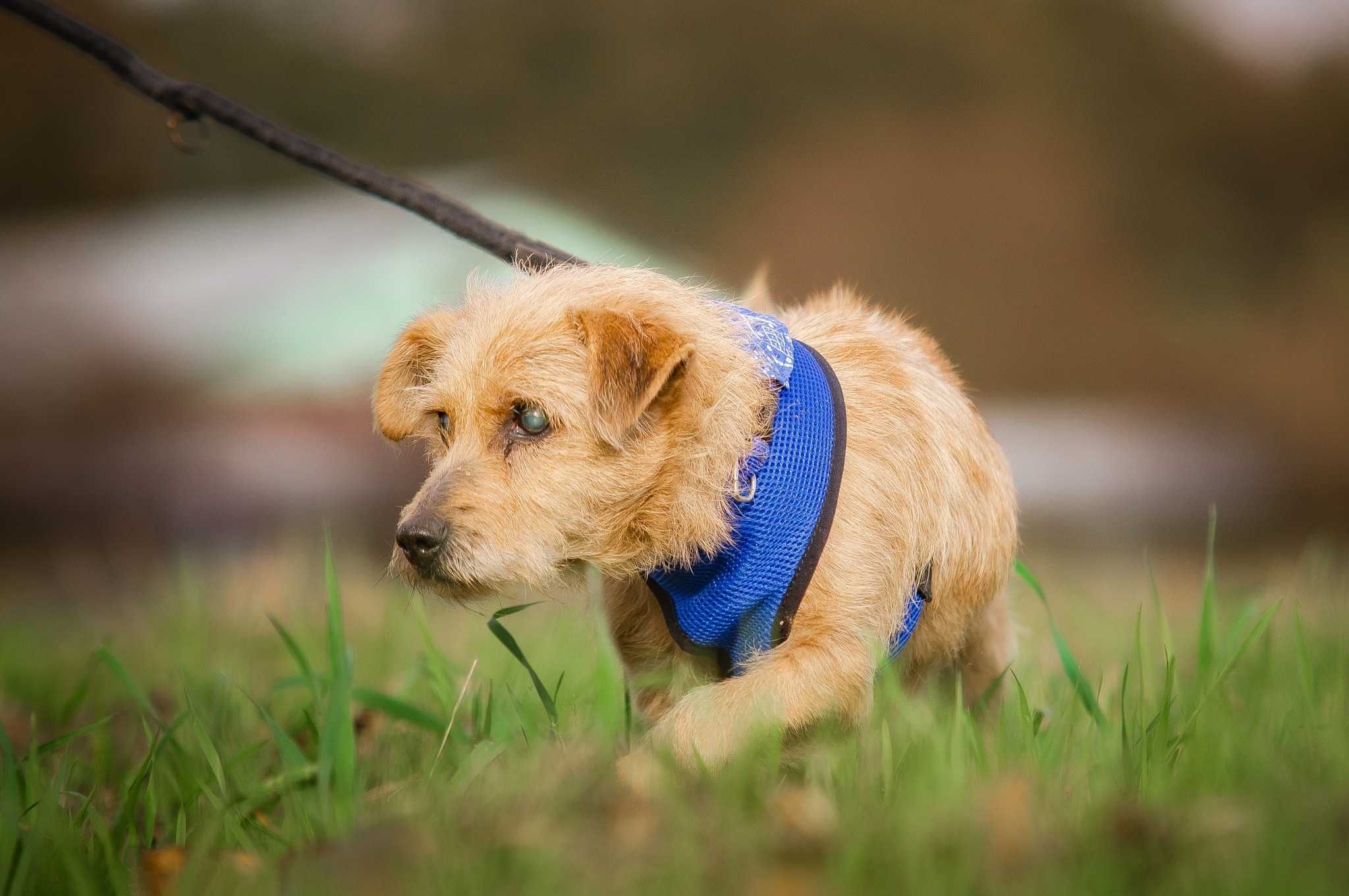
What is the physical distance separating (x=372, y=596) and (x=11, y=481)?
13.5 ft

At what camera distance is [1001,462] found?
10.3 feet

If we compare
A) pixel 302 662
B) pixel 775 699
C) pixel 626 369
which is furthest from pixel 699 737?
pixel 302 662

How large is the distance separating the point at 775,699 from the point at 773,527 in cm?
40

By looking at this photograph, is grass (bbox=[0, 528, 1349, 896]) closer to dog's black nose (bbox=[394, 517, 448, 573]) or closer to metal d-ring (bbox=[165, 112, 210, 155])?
dog's black nose (bbox=[394, 517, 448, 573])

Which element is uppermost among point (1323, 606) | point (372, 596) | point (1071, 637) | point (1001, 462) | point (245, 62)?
point (245, 62)

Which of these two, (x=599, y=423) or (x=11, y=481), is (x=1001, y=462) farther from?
(x=11, y=481)

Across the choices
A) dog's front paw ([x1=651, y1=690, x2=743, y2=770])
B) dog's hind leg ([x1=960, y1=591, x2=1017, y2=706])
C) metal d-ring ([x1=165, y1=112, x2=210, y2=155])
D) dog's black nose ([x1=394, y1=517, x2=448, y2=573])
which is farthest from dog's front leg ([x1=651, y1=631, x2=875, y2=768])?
metal d-ring ([x1=165, y1=112, x2=210, y2=155])

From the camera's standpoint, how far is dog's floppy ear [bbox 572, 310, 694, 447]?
2479 millimetres

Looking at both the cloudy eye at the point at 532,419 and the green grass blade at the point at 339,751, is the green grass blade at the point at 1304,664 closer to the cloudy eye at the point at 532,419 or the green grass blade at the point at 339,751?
the cloudy eye at the point at 532,419

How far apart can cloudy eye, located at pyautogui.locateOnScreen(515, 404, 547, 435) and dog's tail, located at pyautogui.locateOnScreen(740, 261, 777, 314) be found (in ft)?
3.06

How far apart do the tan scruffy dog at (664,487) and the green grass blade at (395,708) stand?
0.28m

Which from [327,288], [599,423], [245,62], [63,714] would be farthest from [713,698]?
[245,62]

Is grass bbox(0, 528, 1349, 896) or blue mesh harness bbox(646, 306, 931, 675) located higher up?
blue mesh harness bbox(646, 306, 931, 675)

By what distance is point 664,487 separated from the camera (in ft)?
8.61
